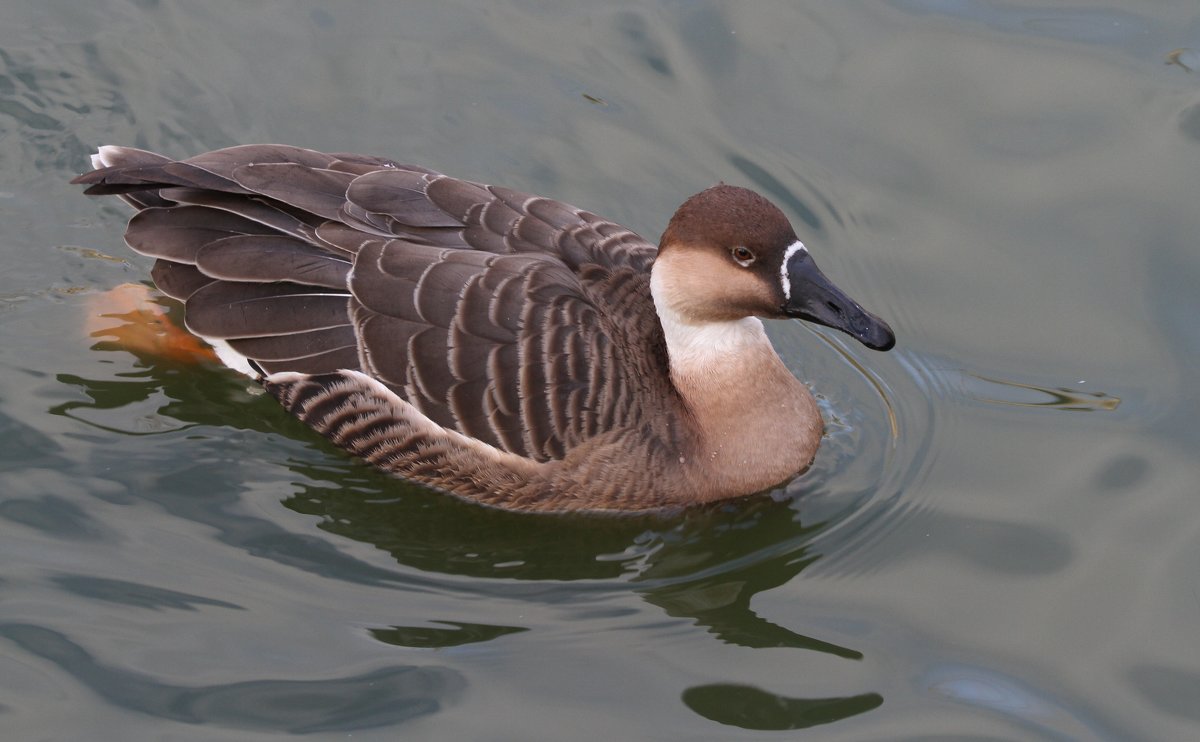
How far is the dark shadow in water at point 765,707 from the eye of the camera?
6516mm

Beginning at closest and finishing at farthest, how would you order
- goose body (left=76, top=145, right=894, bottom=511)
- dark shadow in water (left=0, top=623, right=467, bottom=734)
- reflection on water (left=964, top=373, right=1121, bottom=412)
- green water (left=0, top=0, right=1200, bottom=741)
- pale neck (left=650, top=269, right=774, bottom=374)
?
1. dark shadow in water (left=0, top=623, right=467, bottom=734)
2. green water (left=0, top=0, right=1200, bottom=741)
3. goose body (left=76, top=145, right=894, bottom=511)
4. pale neck (left=650, top=269, right=774, bottom=374)
5. reflection on water (left=964, top=373, right=1121, bottom=412)

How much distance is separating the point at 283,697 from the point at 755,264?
9.79ft

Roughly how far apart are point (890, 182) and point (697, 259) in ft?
9.80

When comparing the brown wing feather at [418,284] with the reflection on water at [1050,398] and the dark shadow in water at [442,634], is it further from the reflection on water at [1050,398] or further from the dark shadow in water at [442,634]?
the reflection on water at [1050,398]

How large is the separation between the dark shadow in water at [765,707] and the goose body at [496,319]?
121 cm

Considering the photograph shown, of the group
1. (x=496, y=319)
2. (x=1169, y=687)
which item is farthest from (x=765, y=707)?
(x=496, y=319)

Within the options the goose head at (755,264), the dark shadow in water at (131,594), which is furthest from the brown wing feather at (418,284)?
the dark shadow in water at (131,594)

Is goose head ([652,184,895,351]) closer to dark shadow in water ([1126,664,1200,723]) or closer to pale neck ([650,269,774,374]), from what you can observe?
pale neck ([650,269,774,374])

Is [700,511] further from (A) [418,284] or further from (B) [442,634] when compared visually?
(A) [418,284]

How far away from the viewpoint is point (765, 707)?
6602 millimetres

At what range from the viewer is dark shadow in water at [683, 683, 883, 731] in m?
6.52

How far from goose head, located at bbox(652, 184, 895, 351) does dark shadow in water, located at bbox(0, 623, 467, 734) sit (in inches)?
90.9

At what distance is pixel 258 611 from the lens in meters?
6.93

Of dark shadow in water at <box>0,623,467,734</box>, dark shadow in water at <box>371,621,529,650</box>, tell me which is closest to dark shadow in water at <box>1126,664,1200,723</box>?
dark shadow in water at <box>371,621,529,650</box>
